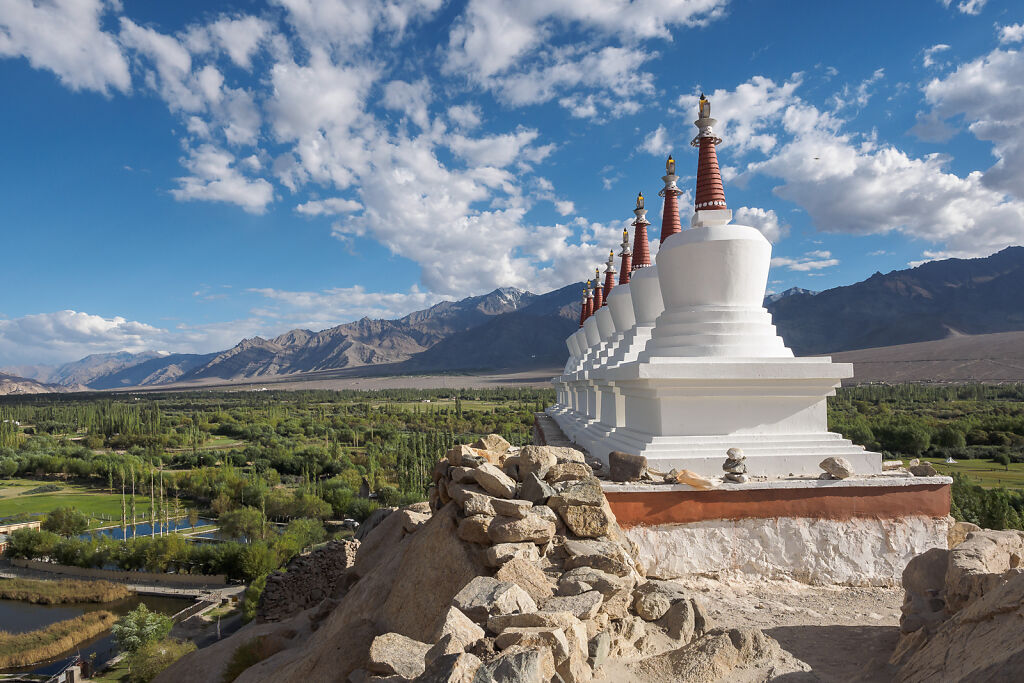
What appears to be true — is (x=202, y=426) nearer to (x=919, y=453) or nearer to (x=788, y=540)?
(x=919, y=453)

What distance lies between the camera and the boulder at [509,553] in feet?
15.8

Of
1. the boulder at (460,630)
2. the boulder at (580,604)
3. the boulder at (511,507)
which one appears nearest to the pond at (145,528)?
the boulder at (511,507)

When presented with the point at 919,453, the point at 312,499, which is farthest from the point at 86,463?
the point at 919,453

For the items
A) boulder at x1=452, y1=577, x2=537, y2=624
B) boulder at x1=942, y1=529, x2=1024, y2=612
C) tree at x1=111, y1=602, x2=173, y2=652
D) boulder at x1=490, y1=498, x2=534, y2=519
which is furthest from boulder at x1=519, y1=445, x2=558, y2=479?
tree at x1=111, y1=602, x2=173, y2=652

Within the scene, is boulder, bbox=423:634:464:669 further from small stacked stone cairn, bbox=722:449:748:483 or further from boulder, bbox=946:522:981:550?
boulder, bbox=946:522:981:550

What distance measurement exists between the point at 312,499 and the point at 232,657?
135 ft

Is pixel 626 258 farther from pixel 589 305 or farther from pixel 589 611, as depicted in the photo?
pixel 589 611

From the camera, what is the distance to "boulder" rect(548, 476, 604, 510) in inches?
210

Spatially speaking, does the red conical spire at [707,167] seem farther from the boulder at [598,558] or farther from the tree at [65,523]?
the tree at [65,523]

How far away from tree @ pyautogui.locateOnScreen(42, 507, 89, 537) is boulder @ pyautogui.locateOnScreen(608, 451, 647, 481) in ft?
170

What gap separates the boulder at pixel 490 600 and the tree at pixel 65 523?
5309 centimetres

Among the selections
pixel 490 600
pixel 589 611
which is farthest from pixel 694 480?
pixel 490 600

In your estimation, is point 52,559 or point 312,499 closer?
point 52,559

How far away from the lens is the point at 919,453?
48844 mm
